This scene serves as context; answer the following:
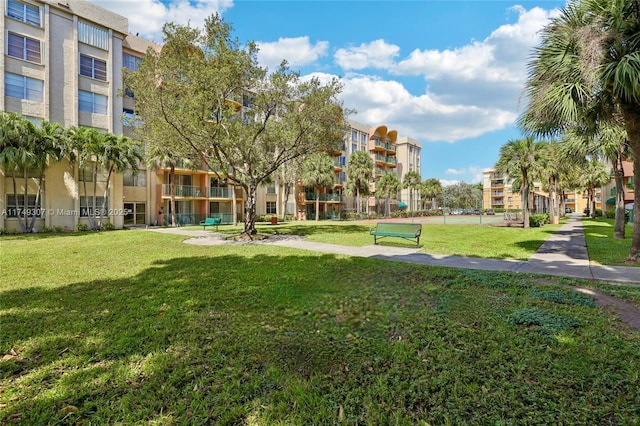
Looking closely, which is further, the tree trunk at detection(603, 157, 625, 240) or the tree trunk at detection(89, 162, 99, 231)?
the tree trunk at detection(89, 162, 99, 231)

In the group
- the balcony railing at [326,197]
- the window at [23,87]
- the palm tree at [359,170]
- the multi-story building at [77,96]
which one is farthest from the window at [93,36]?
the palm tree at [359,170]

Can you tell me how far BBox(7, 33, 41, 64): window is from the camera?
21266 millimetres

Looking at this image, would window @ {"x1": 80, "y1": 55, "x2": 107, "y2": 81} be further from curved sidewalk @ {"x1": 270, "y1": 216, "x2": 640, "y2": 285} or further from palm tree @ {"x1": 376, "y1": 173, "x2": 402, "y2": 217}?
palm tree @ {"x1": 376, "y1": 173, "x2": 402, "y2": 217}

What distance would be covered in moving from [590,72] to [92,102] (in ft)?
102

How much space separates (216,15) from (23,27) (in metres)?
18.1

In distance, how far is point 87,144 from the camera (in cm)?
2141

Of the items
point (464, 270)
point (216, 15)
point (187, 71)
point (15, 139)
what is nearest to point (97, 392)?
point (464, 270)

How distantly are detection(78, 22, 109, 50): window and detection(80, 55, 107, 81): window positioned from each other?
1.17 m

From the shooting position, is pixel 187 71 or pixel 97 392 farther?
pixel 187 71

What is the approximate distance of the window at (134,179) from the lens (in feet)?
90.8

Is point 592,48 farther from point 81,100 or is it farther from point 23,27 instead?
point 23,27

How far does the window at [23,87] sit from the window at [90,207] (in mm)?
7697

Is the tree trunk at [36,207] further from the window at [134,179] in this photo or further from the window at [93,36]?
the window at [93,36]

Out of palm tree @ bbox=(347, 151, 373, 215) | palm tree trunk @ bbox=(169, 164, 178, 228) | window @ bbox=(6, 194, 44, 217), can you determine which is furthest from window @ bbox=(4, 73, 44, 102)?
palm tree @ bbox=(347, 151, 373, 215)
